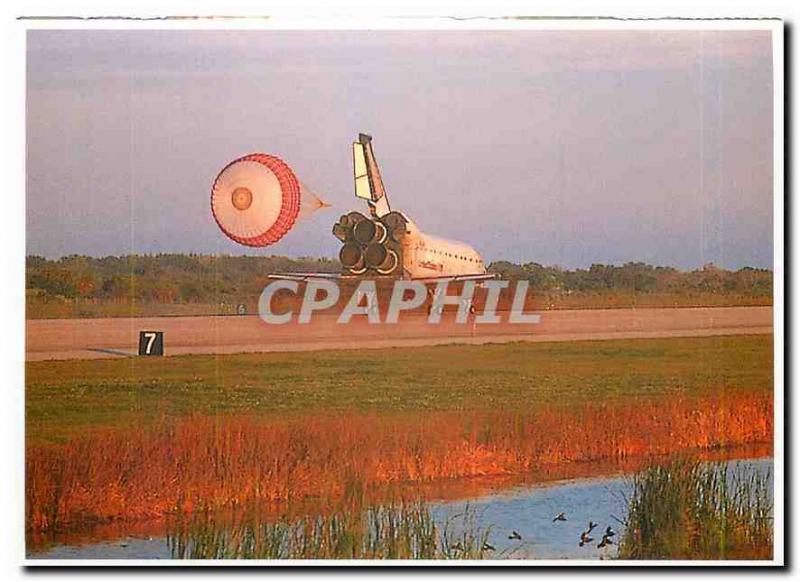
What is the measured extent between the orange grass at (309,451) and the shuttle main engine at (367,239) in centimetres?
77

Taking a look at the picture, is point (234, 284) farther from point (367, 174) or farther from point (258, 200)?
point (367, 174)

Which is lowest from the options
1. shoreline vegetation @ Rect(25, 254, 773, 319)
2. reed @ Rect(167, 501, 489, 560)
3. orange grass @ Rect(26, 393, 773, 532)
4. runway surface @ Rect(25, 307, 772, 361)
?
reed @ Rect(167, 501, 489, 560)

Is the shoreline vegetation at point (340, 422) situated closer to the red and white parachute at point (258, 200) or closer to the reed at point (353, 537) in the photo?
the reed at point (353, 537)

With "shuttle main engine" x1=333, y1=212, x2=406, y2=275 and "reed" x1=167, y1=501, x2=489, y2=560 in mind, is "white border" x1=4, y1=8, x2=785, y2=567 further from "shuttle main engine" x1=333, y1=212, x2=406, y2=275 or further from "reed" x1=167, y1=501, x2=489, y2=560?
"shuttle main engine" x1=333, y1=212, x2=406, y2=275

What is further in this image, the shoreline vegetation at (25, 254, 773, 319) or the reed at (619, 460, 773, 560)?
the reed at (619, 460, 773, 560)

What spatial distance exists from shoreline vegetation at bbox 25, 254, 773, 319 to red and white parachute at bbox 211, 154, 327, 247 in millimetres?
142

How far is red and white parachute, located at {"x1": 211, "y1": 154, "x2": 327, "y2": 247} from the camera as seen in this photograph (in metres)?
7.29

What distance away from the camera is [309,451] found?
24.1ft

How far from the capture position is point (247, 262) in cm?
734

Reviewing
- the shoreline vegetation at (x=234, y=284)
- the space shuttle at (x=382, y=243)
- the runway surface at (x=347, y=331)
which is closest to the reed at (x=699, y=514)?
the runway surface at (x=347, y=331)

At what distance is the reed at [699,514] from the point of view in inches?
290

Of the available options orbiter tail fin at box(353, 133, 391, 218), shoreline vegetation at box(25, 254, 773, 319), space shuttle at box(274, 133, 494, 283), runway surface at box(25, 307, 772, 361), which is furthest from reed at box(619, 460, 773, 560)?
orbiter tail fin at box(353, 133, 391, 218)
